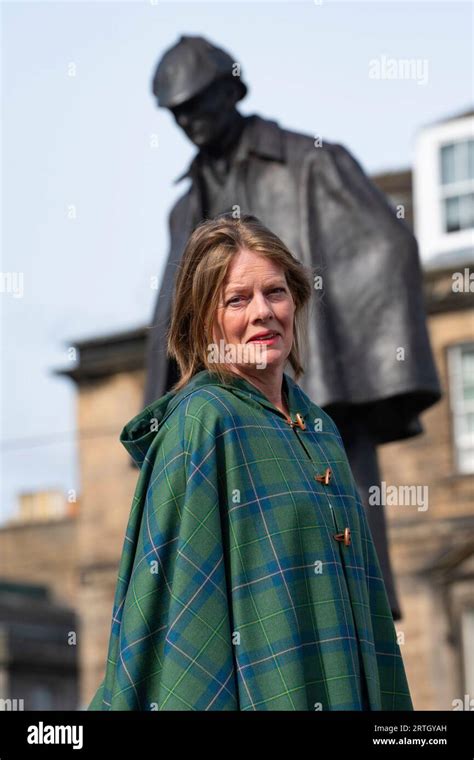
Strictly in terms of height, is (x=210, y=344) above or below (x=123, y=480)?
below

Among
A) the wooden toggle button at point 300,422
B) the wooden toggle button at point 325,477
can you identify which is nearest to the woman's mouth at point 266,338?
the wooden toggle button at point 300,422

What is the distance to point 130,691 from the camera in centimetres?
313

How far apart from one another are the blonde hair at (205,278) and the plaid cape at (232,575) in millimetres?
94

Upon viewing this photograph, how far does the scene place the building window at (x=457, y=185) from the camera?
26.8 meters

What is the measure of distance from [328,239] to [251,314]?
2.51 metres

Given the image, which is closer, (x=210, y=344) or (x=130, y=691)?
(x=130, y=691)

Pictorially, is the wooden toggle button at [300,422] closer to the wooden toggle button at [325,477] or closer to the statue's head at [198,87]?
the wooden toggle button at [325,477]

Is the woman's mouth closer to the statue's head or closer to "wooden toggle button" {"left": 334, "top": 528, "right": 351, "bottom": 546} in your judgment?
"wooden toggle button" {"left": 334, "top": 528, "right": 351, "bottom": 546}

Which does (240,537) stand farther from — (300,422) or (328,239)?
(328,239)

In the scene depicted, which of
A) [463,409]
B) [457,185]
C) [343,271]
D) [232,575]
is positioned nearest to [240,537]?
[232,575]
